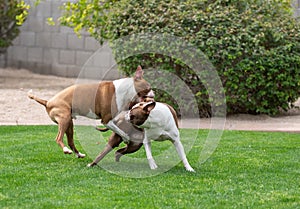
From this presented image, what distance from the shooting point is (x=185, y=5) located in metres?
10.3

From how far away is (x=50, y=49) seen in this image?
52.1 ft

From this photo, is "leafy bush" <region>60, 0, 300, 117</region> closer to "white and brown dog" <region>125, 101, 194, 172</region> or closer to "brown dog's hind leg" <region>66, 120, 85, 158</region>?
"brown dog's hind leg" <region>66, 120, 85, 158</region>

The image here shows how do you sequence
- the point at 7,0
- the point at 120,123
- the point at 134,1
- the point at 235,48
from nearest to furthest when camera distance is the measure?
the point at 120,123 → the point at 235,48 → the point at 134,1 → the point at 7,0

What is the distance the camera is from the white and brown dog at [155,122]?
5.96 metres

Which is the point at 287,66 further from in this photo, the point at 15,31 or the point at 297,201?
the point at 15,31

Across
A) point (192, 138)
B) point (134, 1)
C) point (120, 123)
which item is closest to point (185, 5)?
point (134, 1)

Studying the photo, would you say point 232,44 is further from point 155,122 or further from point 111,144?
point 155,122

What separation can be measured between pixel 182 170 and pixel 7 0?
32.6ft

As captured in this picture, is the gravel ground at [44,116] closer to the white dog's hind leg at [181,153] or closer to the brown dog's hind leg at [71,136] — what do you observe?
the brown dog's hind leg at [71,136]

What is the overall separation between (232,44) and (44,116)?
297cm

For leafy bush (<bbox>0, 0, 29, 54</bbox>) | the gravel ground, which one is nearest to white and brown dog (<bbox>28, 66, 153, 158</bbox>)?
the gravel ground

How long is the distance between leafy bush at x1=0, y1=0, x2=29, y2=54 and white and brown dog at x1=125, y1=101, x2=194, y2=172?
30.7 ft

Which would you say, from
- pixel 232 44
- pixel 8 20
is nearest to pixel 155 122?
pixel 232 44

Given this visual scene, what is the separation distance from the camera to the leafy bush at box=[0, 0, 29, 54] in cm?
1513
